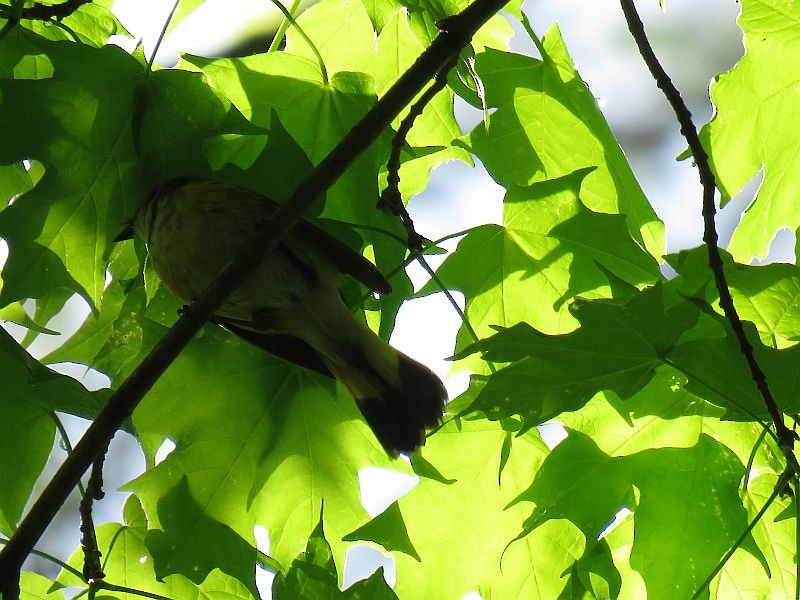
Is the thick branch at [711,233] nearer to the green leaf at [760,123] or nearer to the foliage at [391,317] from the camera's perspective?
the foliage at [391,317]

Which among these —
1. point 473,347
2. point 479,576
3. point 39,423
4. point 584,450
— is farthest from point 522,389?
point 39,423

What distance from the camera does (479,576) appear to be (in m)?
2.00

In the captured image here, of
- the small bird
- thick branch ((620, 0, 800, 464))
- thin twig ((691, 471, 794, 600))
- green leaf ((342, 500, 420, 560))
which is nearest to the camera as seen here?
thick branch ((620, 0, 800, 464))

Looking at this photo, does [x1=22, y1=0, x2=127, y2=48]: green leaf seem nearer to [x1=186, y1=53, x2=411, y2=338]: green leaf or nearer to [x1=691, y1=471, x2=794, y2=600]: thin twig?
[x1=186, y1=53, x2=411, y2=338]: green leaf

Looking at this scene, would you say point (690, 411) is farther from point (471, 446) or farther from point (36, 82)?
point (36, 82)

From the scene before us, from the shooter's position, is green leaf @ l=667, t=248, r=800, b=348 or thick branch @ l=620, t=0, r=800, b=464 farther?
green leaf @ l=667, t=248, r=800, b=348

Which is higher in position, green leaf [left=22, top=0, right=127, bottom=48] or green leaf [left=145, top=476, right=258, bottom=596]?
green leaf [left=22, top=0, right=127, bottom=48]

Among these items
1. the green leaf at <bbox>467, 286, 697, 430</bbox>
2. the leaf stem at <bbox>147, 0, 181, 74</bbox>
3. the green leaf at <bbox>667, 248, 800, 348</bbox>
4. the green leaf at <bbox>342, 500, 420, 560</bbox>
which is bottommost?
the green leaf at <bbox>342, 500, 420, 560</bbox>

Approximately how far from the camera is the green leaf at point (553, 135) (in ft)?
6.32

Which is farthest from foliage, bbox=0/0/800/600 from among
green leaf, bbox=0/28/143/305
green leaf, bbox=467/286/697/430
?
green leaf, bbox=467/286/697/430

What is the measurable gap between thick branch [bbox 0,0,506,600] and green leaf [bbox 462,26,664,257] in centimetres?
28

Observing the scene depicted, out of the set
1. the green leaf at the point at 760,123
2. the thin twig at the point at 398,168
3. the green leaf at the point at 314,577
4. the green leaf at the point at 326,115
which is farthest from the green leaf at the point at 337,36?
the green leaf at the point at 314,577

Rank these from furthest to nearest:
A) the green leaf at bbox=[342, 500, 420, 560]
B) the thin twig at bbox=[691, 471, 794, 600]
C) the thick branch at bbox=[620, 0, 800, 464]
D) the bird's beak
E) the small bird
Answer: the small bird, the bird's beak, the green leaf at bbox=[342, 500, 420, 560], the thin twig at bbox=[691, 471, 794, 600], the thick branch at bbox=[620, 0, 800, 464]

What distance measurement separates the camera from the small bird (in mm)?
1982
